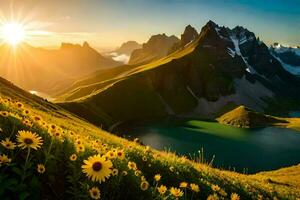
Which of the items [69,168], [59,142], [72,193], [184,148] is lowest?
[72,193]

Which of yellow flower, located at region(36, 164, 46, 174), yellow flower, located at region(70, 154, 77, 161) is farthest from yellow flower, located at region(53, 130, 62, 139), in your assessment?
yellow flower, located at region(36, 164, 46, 174)

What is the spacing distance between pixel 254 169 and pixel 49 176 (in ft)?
442

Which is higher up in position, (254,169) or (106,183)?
(254,169)

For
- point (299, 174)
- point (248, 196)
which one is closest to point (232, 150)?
point (299, 174)

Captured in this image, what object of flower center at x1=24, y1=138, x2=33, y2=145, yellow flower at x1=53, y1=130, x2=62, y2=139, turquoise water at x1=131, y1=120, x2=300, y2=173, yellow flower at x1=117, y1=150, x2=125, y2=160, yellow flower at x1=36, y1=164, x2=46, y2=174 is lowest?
yellow flower at x1=36, y1=164, x2=46, y2=174

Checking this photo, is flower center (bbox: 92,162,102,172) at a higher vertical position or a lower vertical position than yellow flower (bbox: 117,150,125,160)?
lower

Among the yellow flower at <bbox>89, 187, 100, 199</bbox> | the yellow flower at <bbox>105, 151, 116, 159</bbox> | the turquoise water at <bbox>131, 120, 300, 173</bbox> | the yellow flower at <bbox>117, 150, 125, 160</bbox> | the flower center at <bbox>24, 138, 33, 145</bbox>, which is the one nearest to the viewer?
the flower center at <bbox>24, 138, 33, 145</bbox>

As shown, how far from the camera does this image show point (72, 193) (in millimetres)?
7453

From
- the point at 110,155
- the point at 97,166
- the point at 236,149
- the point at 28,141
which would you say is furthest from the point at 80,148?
the point at 236,149

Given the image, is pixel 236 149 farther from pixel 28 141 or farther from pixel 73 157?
pixel 28 141

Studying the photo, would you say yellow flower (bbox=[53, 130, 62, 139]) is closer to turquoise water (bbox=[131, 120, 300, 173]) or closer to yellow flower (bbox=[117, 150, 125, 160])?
yellow flower (bbox=[117, 150, 125, 160])

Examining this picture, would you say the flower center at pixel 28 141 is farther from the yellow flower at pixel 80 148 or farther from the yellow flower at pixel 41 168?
the yellow flower at pixel 80 148

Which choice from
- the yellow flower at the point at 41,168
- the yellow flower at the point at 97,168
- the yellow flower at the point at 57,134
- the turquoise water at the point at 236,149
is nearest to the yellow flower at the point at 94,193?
the yellow flower at the point at 97,168

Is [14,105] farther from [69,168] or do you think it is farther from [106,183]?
[106,183]
